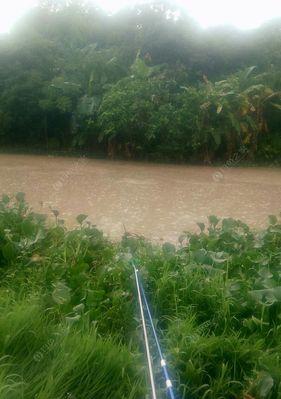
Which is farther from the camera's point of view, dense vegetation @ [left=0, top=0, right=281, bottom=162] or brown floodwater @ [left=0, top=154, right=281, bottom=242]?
dense vegetation @ [left=0, top=0, right=281, bottom=162]

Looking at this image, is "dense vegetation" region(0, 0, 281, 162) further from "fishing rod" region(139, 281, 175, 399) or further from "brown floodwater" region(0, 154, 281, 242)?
"fishing rod" region(139, 281, 175, 399)

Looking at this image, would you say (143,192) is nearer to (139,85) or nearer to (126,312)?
(139,85)

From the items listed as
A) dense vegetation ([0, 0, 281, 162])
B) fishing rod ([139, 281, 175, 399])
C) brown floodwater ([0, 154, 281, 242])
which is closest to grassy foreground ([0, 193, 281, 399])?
fishing rod ([139, 281, 175, 399])

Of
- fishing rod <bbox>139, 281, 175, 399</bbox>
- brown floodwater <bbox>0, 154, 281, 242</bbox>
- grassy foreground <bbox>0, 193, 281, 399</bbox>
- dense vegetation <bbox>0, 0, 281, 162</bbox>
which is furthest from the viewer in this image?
dense vegetation <bbox>0, 0, 281, 162</bbox>

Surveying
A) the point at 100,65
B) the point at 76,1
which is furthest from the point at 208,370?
the point at 76,1

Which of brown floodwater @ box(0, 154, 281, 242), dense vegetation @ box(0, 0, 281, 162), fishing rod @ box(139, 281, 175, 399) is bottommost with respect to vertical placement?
fishing rod @ box(139, 281, 175, 399)

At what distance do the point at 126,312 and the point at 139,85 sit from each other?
375 inches

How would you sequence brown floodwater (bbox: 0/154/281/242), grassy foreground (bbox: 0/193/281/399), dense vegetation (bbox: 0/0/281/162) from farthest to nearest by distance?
1. dense vegetation (bbox: 0/0/281/162)
2. brown floodwater (bbox: 0/154/281/242)
3. grassy foreground (bbox: 0/193/281/399)

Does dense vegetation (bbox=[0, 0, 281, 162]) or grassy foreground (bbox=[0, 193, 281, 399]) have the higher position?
dense vegetation (bbox=[0, 0, 281, 162])

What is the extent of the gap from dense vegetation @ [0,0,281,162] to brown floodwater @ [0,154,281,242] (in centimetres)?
99

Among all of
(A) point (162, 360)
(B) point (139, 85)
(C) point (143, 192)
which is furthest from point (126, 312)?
(B) point (139, 85)

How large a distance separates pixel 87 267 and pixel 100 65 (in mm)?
10789

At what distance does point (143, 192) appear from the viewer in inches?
322

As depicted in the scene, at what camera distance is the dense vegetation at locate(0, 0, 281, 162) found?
1159cm
